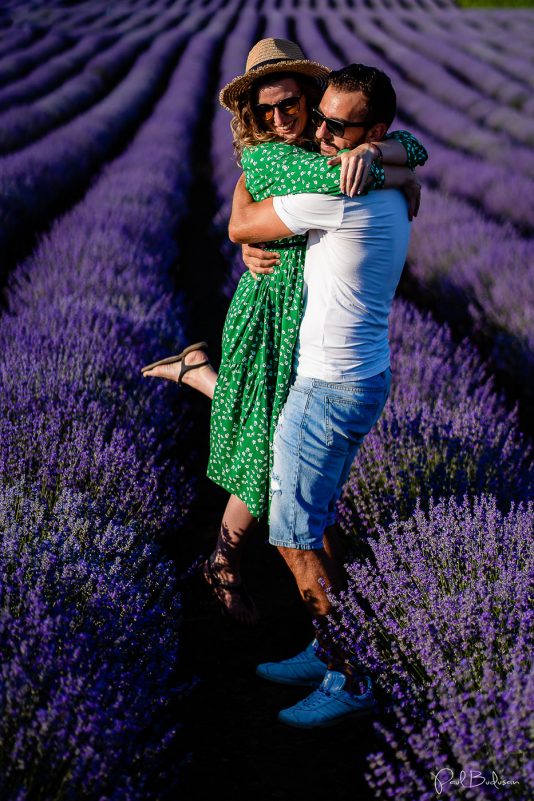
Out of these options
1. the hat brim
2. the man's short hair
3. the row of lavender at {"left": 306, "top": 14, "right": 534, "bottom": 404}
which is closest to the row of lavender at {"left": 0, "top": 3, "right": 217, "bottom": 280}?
the row of lavender at {"left": 306, "top": 14, "right": 534, "bottom": 404}

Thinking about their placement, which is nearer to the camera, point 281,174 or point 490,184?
point 281,174

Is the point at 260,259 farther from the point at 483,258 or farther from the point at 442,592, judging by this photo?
the point at 483,258

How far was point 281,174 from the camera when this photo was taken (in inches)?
66.1

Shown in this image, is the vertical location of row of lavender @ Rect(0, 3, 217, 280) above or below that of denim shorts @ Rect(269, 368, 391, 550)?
below

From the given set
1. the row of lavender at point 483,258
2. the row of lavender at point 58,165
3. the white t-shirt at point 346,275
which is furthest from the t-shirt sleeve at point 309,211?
the row of lavender at point 58,165

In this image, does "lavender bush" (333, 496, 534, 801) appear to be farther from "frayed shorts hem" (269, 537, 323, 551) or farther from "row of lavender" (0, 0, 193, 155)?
"row of lavender" (0, 0, 193, 155)

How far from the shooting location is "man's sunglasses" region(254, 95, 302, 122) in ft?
6.19

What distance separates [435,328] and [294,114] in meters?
2.63

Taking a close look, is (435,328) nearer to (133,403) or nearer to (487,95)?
(133,403)

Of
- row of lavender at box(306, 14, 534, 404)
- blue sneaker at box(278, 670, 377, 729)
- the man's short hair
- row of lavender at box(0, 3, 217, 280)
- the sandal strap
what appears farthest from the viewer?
row of lavender at box(0, 3, 217, 280)

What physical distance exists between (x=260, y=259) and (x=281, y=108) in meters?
0.38

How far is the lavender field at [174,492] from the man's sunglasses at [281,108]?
1095 mm

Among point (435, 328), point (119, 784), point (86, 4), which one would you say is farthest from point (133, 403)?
point (86, 4)

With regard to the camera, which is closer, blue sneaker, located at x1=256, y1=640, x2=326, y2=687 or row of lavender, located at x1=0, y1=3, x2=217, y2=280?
blue sneaker, located at x1=256, y1=640, x2=326, y2=687
